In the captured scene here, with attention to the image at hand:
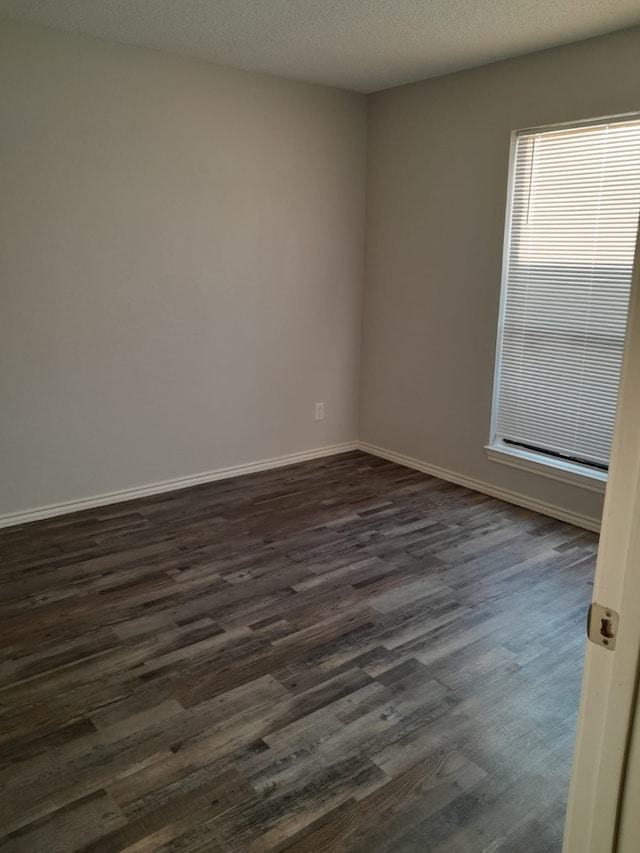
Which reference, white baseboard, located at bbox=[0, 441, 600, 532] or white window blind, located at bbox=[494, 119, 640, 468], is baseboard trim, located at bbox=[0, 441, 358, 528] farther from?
white window blind, located at bbox=[494, 119, 640, 468]

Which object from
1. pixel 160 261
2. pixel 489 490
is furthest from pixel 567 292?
pixel 160 261

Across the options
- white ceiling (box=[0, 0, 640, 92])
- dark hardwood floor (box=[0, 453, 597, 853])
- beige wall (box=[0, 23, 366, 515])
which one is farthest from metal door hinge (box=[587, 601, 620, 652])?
beige wall (box=[0, 23, 366, 515])

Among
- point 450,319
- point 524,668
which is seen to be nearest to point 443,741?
point 524,668

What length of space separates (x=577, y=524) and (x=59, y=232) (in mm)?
3238

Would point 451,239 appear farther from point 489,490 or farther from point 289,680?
point 289,680

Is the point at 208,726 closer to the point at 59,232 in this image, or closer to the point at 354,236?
the point at 59,232

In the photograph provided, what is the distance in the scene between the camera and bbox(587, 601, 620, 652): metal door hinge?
0.83m

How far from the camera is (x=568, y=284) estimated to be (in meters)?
3.58

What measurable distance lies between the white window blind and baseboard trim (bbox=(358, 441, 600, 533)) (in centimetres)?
32

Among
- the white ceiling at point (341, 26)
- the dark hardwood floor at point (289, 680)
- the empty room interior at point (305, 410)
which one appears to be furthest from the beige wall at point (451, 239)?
the dark hardwood floor at point (289, 680)

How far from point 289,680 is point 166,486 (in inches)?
82.4

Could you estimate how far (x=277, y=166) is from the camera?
166 inches

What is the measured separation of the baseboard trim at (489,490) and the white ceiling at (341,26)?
96.4 inches

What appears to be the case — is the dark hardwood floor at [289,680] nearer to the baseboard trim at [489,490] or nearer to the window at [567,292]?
the baseboard trim at [489,490]
